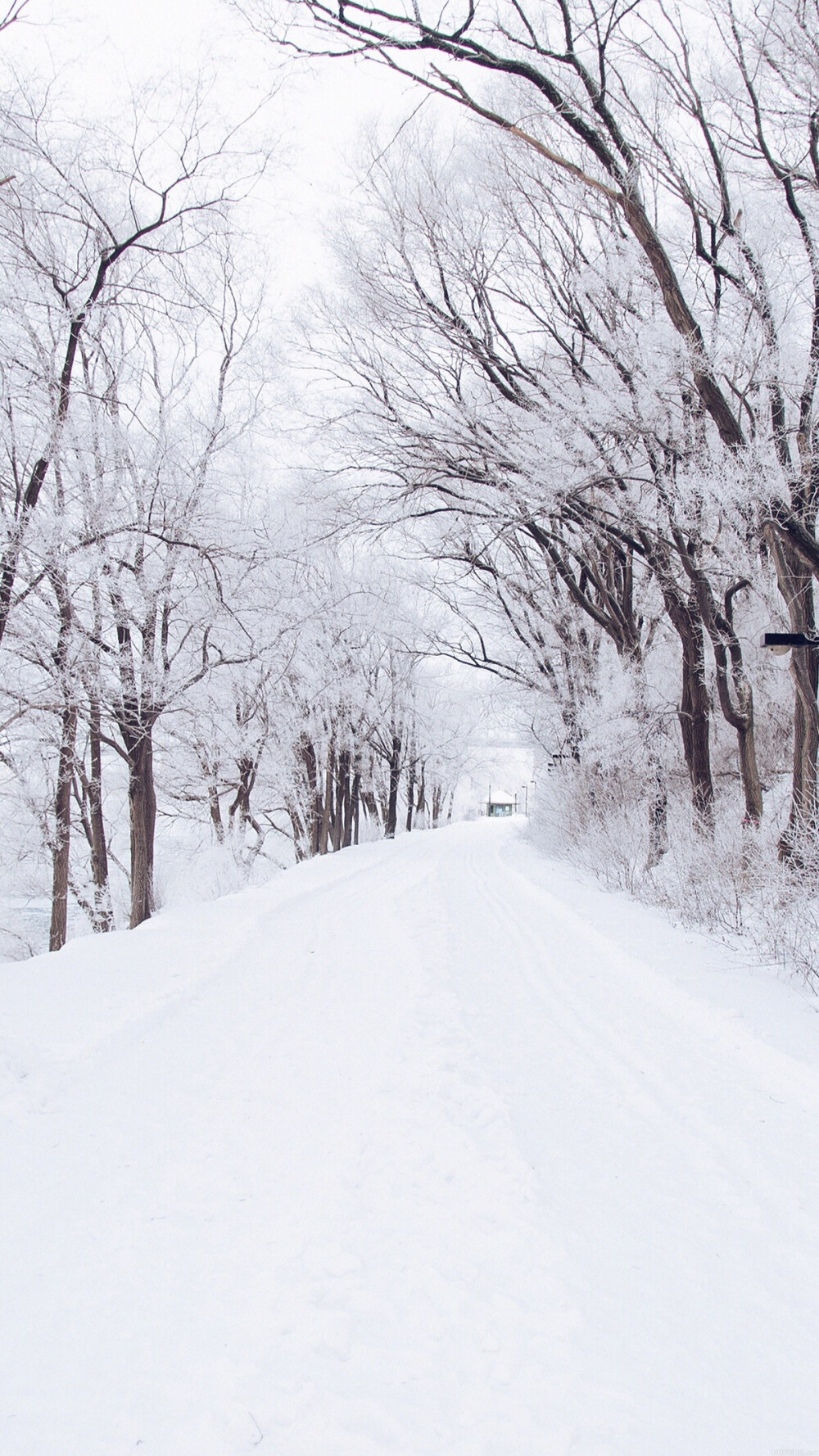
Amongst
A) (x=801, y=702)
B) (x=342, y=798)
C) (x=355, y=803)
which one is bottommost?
(x=355, y=803)

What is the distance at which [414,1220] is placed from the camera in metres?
2.75

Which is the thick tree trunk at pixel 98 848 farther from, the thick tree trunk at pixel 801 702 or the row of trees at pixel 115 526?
the thick tree trunk at pixel 801 702

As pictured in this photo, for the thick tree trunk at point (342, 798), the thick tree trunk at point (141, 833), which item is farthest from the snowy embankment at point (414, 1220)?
the thick tree trunk at point (342, 798)

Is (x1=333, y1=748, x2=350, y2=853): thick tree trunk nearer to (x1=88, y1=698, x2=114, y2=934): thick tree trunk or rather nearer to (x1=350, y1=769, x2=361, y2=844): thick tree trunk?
(x1=350, y1=769, x2=361, y2=844): thick tree trunk

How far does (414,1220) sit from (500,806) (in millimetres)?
98750

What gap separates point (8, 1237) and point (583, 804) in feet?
43.9

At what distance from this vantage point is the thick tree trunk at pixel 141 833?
12.4 meters

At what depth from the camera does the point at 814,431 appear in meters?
7.76

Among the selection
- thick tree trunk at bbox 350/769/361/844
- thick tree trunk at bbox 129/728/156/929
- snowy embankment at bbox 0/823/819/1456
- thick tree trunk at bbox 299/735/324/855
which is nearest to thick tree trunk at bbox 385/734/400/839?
thick tree trunk at bbox 350/769/361/844

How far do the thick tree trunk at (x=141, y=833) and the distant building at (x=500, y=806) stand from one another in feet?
277

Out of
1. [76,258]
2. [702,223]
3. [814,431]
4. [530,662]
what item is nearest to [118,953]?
[76,258]

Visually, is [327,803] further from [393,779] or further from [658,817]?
[658,817]

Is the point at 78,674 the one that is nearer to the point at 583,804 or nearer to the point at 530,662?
the point at 583,804

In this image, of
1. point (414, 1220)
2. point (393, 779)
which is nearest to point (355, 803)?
point (393, 779)
